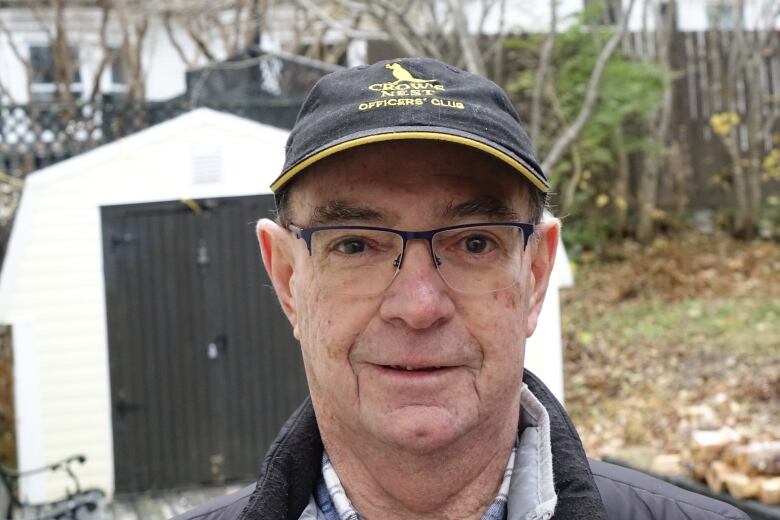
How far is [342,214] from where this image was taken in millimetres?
1689

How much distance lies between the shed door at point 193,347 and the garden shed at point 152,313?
0.01 meters

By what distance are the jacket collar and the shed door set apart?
6.76m

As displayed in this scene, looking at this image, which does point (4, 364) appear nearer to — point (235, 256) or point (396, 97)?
point (235, 256)

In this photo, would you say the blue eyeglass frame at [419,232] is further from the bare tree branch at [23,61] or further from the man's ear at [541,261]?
the bare tree branch at [23,61]

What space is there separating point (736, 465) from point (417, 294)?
3871 millimetres

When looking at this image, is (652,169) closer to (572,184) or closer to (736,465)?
(572,184)

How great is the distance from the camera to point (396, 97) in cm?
164

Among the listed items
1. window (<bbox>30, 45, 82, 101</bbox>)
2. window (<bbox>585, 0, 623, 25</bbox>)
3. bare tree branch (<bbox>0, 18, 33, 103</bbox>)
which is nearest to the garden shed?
window (<bbox>585, 0, 623, 25</bbox>)

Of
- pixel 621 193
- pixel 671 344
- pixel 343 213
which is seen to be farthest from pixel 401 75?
pixel 621 193

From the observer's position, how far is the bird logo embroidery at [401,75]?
5.54 ft

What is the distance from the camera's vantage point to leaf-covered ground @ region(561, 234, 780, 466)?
8094 millimetres

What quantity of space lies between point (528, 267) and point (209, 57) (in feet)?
40.9

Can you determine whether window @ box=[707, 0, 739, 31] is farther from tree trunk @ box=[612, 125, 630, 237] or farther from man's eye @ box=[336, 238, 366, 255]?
man's eye @ box=[336, 238, 366, 255]

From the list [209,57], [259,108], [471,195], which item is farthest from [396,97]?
[209,57]
